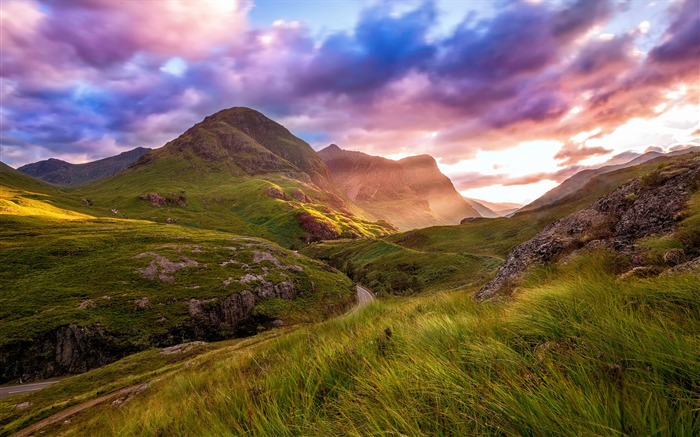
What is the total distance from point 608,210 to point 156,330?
7216cm

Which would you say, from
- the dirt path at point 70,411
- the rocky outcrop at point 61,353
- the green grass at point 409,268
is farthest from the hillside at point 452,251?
the rocky outcrop at point 61,353

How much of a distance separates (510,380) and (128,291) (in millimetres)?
84171

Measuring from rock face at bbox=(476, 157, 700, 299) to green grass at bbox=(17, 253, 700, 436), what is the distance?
5.42 meters

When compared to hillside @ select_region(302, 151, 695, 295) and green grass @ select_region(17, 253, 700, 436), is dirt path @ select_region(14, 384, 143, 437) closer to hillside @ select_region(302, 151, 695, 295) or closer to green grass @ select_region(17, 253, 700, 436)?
green grass @ select_region(17, 253, 700, 436)

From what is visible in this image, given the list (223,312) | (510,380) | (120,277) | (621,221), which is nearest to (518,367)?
(510,380)

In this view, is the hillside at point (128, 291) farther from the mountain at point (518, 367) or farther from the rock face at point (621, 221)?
the mountain at point (518, 367)

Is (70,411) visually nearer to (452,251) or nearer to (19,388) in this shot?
(19,388)

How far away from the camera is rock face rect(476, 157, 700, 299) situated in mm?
9195

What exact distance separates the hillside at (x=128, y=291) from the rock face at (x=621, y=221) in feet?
134

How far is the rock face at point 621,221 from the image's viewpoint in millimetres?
9195

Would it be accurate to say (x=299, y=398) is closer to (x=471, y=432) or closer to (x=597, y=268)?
(x=471, y=432)

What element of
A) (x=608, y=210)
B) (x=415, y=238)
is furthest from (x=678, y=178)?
(x=415, y=238)

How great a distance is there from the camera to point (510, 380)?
7.27 ft

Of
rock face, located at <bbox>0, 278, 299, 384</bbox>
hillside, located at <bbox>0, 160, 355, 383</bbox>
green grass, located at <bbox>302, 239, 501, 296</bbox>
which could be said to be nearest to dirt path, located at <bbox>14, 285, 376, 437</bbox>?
hillside, located at <bbox>0, 160, 355, 383</bbox>
